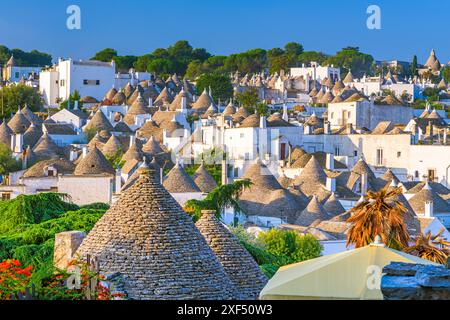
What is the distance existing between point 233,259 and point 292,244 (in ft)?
65.7

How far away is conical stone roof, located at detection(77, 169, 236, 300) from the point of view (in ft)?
36.9

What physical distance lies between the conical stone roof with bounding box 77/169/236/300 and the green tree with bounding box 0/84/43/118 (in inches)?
2362

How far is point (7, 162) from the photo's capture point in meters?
50.7

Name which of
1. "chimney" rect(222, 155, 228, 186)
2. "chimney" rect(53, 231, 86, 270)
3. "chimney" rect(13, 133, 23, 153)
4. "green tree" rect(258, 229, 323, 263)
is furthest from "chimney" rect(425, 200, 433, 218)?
"chimney" rect(53, 231, 86, 270)

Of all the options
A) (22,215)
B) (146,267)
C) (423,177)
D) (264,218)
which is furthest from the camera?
(423,177)

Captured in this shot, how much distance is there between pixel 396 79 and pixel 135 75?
31.1m

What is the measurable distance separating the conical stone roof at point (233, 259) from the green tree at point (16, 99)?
5859 cm

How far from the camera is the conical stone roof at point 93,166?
1737 inches

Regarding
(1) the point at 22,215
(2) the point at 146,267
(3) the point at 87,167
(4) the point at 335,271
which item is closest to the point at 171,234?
(2) the point at 146,267

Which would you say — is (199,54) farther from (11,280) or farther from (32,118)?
(11,280)

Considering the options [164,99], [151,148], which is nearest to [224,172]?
[151,148]

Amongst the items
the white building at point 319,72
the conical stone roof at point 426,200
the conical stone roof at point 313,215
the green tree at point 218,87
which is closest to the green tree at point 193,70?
the white building at point 319,72
